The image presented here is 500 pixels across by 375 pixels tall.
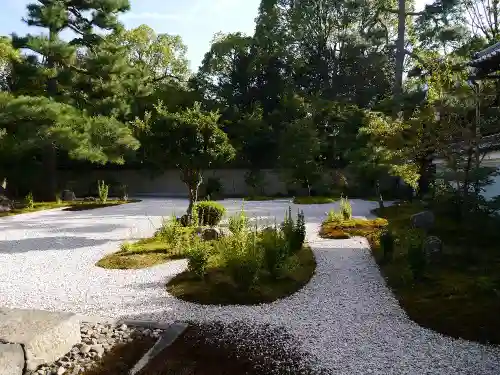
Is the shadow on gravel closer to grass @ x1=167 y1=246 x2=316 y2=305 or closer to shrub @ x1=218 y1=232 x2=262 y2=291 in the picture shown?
grass @ x1=167 y1=246 x2=316 y2=305

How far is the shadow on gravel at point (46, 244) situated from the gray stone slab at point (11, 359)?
5001 mm

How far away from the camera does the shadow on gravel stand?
789 centimetres

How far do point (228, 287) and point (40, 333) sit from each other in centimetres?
226

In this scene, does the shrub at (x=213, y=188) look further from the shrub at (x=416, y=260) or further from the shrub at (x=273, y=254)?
the shrub at (x=416, y=260)

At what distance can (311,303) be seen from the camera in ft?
15.5

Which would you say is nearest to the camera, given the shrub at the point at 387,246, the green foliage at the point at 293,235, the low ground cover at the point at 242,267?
the low ground cover at the point at 242,267

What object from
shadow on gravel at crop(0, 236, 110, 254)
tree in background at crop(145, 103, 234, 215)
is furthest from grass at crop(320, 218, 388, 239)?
shadow on gravel at crop(0, 236, 110, 254)

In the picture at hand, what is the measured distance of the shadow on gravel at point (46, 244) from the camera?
789 cm

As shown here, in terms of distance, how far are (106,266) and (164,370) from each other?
3.68 metres

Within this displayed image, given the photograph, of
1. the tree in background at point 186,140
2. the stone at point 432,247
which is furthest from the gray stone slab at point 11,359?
the tree in background at point 186,140

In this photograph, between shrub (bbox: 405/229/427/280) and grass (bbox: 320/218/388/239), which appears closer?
shrub (bbox: 405/229/427/280)

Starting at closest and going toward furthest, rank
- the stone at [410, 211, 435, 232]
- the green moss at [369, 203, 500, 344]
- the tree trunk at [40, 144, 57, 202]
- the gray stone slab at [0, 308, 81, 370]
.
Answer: the gray stone slab at [0, 308, 81, 370]
the green moss at [369, 203, 500, 344]
the stone at [410, 211, 435, 232]
the tree trunk at [40, 144, 57, 202]

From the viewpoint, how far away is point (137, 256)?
22.9 feet

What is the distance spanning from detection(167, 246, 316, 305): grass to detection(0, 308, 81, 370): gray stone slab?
1557mm
